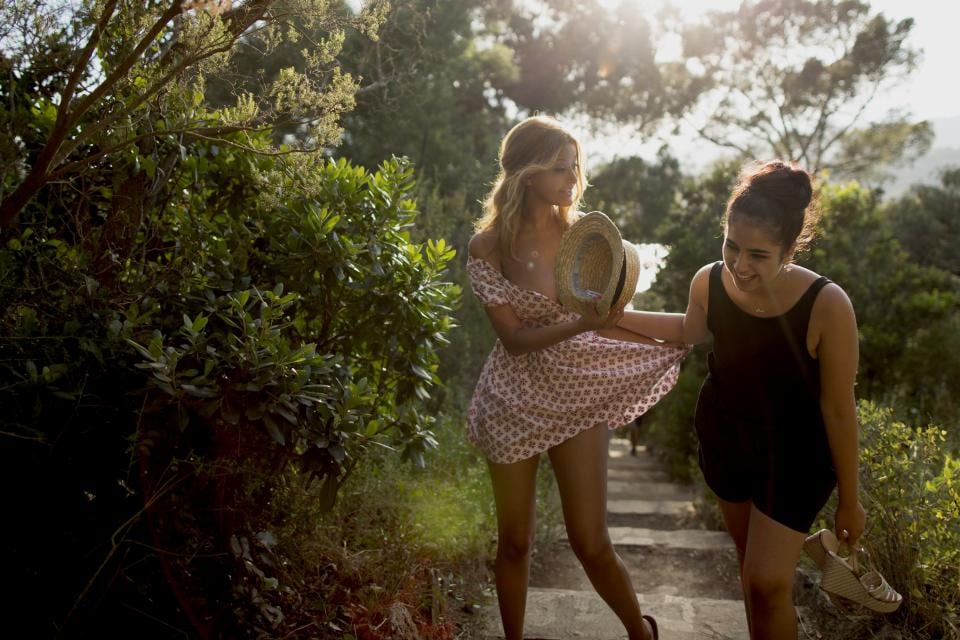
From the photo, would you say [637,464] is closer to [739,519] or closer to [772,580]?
[739,519]

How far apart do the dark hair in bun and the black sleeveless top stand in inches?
6.5

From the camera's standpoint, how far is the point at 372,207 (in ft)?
11.1

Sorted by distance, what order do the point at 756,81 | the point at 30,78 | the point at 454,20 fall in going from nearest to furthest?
the point at 30,78
the point at 454,20
the point at 756,81

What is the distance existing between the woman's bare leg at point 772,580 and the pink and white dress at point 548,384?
0.66 meters

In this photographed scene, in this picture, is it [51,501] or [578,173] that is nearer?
[51,501]

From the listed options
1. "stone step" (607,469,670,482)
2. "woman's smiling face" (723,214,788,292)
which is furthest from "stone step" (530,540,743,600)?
"stone step" (607,469,670,482)

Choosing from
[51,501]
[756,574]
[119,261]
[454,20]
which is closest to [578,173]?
[756,574]

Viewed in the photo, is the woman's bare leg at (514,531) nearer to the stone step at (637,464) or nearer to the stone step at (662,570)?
the stone step at (662,570)

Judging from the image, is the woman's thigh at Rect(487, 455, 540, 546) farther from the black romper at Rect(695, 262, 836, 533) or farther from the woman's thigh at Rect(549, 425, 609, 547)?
the black romper at Rect(695, 262, 836, 533)

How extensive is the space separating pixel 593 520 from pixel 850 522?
761 millimetres

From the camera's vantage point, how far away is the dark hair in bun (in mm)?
2287

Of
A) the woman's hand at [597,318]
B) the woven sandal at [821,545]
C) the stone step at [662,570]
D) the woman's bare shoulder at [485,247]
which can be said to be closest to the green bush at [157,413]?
the woman's bare shoulder at [485,247]

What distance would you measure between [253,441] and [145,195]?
0.97 meters

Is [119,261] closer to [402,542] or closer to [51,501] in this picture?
[51,501]
